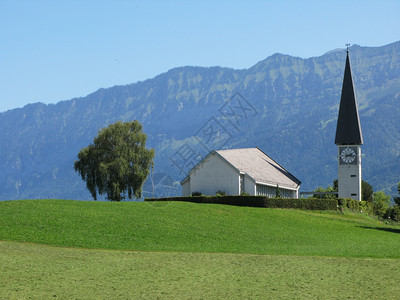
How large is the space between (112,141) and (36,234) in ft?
178

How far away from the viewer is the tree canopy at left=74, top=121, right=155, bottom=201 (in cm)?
9500

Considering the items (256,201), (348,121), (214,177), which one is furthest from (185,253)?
(348,121)

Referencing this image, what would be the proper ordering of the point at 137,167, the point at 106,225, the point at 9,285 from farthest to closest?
the point at 137,167
the point at 106,225
the point at 9,285

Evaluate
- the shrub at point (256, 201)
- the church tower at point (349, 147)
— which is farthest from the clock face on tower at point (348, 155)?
the shrub at point (256, 201)

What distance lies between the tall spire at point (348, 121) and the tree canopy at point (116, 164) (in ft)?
99.4

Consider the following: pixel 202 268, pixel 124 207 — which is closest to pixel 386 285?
pixel 202 268

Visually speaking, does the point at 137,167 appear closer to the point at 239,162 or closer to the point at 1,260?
the point at 239,162

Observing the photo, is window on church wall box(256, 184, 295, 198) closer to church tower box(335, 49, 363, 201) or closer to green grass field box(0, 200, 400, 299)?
church tower box(335, 49, 363, 201)

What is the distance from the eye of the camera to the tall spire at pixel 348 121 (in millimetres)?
103500

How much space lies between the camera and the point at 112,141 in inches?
3824

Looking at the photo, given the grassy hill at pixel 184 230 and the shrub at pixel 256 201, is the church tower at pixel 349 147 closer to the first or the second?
the shrub at pixel 256 201

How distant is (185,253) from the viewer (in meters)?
38.4

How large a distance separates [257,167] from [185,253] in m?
55.0

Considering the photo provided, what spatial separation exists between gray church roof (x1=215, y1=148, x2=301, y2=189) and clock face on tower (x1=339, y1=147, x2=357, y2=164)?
8.47 meters
